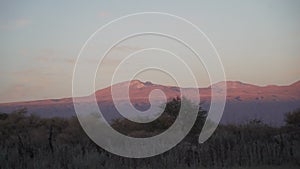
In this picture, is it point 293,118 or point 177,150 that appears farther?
point 293,118

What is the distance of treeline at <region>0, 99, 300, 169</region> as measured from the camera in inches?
623

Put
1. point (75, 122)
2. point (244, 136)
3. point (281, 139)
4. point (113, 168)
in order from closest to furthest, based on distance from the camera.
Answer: point (113, 168) → point (281, 139) → point (244, 136) → point (75, 122)

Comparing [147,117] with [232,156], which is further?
[147,117]

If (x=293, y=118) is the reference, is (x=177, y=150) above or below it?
below

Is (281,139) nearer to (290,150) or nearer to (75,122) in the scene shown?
(290,150)

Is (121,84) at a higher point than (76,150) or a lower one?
higher

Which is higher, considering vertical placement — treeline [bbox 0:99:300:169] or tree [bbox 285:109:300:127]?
tree [bbox 285:109:300:127]

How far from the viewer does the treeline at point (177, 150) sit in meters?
15.8

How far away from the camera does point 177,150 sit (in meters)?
17.0

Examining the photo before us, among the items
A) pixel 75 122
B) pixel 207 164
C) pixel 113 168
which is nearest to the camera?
pixel 113 168

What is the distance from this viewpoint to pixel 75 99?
62.6 feet

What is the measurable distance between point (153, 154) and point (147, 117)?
5.44 meters

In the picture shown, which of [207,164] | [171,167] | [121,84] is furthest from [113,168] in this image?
[121,84]

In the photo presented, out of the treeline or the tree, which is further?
the tree
